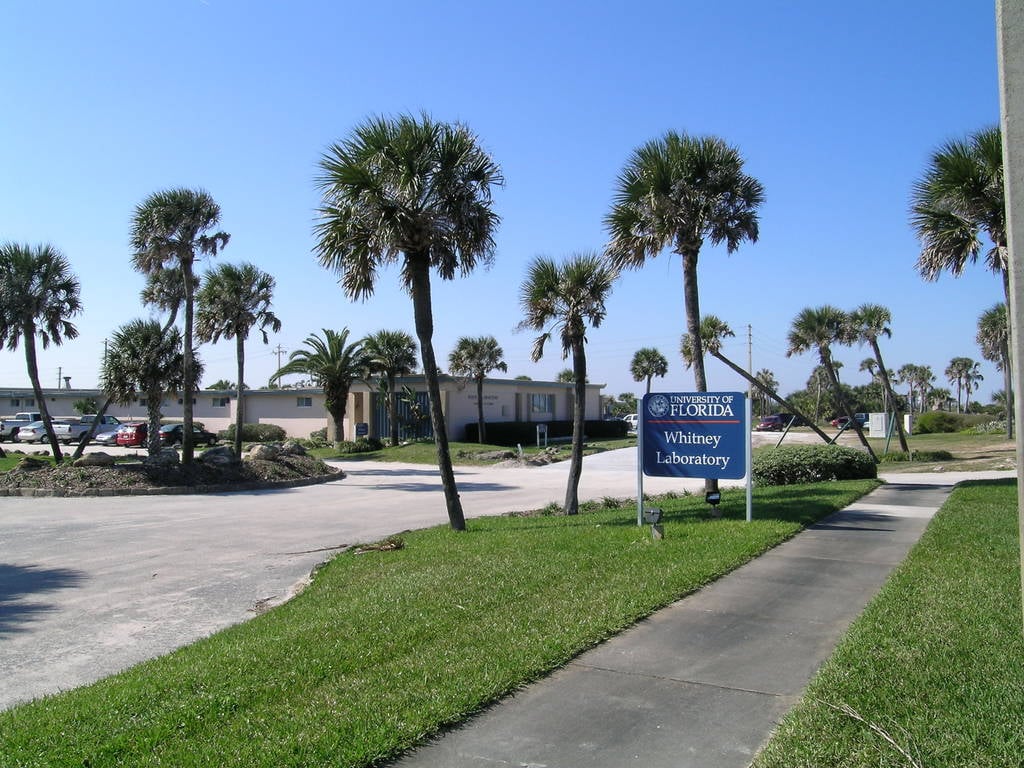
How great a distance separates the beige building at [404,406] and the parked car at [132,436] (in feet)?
13.2

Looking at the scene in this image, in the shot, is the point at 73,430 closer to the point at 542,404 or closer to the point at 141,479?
the point at 542,404

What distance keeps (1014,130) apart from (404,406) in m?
43.4

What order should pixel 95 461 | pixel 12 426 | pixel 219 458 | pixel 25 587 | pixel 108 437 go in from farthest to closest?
pixel 12 426 → pixel 108 437 → pixel 219 458 → pixel 95 461 → pixel 25 587

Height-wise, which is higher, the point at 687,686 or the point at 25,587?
the point at 687,686

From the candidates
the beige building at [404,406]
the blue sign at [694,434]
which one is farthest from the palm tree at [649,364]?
the blue sign at [694,434]

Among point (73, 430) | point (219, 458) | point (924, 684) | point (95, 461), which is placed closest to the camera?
point (924, 684)

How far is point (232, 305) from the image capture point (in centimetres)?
2998

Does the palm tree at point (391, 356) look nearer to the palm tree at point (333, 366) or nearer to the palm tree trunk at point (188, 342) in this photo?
the palm tree at point (333, 366)

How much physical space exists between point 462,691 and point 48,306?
1084 inches

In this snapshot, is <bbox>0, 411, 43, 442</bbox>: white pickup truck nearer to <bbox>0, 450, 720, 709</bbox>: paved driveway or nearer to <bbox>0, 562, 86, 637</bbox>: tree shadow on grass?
<bbox>0, 450, 720, 709</bbox>: paved driveway

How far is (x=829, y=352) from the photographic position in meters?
36.2

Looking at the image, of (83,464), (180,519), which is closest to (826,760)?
(180,519)

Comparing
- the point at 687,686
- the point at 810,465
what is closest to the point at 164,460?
the point at 810,465

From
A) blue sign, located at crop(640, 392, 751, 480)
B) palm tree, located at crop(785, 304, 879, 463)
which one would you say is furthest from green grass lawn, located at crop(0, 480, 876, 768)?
palm tree, located at crop(785, 304, 879, 463)
